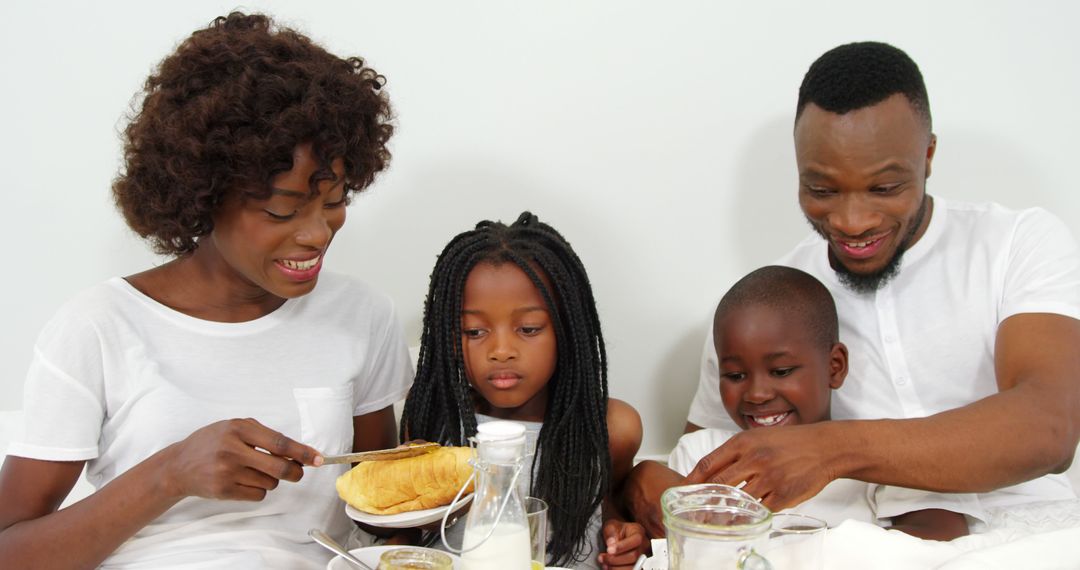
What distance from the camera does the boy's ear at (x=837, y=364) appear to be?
2.06 meters

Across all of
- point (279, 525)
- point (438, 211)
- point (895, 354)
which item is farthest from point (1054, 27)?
point (279, 525)

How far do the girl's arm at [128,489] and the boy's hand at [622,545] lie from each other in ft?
1.92

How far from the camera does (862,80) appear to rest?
192 centimetres

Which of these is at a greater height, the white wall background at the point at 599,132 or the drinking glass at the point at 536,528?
the white wall background at the point at 599,132

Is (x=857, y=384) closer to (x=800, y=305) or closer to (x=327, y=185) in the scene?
(x=800, y=305)

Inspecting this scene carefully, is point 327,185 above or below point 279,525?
above

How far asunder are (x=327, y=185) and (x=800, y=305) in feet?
3.42

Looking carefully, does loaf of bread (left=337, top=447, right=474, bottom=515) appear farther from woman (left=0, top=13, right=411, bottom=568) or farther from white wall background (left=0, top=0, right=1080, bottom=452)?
white wall background (left=0, top=0, right=1080, bottom=452)

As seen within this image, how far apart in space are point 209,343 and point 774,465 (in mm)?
1030

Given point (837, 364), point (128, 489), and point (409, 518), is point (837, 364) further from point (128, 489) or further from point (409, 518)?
point (128, 489)

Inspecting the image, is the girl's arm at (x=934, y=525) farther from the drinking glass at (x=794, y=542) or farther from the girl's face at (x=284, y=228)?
the girl's face at (x=284, y=228)

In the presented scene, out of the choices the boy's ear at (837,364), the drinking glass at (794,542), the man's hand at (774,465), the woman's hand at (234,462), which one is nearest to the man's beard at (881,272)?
the boy's ear at (837,364)

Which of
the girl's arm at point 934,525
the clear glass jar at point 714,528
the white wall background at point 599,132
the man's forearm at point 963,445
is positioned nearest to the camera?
the clear glass jar at point 714,528

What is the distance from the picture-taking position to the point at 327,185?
5.36ft
